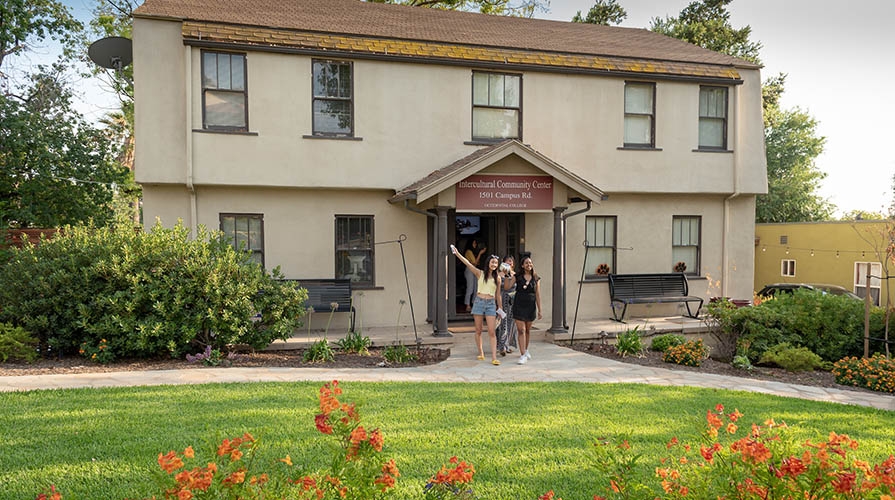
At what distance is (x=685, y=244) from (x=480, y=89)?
7.03 m

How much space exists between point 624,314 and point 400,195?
21.5 ft

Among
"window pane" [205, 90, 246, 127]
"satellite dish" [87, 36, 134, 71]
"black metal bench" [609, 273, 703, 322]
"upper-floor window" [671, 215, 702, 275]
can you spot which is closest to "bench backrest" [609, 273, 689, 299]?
"black metal bench" [609, 273, 703, 322]

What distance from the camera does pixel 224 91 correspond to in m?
12.7

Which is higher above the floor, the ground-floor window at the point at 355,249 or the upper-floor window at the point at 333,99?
the upper-floor window at the point at 333,99

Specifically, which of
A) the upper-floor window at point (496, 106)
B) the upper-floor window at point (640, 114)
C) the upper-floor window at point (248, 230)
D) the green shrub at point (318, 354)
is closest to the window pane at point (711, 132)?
the upper-floor window at point (640, 114)

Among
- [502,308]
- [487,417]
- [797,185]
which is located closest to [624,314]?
[502,308]

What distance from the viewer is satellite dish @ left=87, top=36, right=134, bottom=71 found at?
14.0 metres

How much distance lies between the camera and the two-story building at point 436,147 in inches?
492

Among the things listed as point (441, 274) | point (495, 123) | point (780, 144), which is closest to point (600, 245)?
point (495, 123)

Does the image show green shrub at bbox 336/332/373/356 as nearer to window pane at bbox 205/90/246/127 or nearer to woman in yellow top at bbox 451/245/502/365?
woman in yellow top at bbox 451/245/502/365

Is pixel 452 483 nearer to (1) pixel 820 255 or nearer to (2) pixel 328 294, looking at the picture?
(2) pixel 328 294

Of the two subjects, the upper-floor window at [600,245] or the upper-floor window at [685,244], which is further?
the upper-floor window at [685,244]

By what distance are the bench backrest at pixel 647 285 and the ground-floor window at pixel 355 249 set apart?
6.20 metres

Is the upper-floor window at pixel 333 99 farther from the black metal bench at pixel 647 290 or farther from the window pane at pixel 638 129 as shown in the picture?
the black metal bench at pixel 647 290
